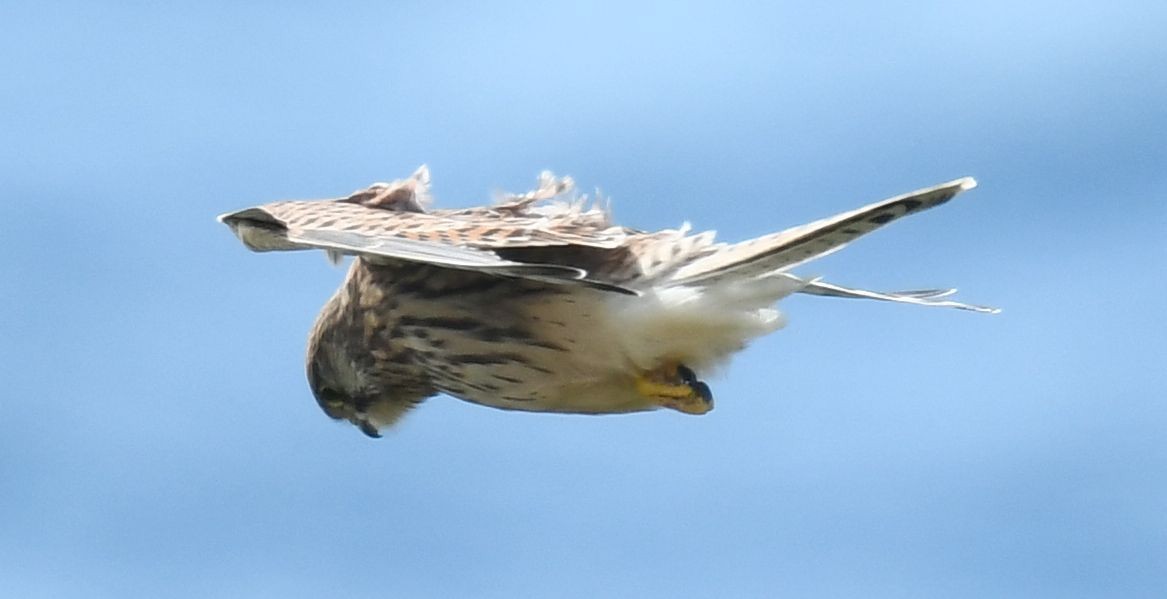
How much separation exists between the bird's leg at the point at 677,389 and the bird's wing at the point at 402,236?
20.3 inches

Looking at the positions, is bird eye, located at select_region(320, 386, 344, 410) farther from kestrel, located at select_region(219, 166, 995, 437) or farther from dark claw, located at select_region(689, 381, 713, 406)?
dark claw, located at select_region(689, 381, 713, 406)

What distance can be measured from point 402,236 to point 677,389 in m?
1.00

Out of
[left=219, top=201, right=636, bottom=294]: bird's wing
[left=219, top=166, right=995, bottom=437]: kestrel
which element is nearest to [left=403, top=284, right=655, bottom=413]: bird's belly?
[left=219, top=166, right=995, bottom=437]: kestrel

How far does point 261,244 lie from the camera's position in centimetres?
663

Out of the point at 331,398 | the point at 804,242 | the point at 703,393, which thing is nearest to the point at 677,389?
the point at 703,393

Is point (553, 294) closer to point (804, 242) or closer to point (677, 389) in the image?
point (677, 389)

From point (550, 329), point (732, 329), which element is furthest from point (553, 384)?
point (732, 329)

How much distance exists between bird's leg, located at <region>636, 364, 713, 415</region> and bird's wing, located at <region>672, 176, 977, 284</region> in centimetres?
36

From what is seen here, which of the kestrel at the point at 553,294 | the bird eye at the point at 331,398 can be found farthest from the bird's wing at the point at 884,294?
the bird eye at the point at 331,398

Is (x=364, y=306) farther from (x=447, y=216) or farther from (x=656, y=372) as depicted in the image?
(x=656, y=372)

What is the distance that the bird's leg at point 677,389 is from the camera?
645cm

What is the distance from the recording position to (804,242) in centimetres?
577

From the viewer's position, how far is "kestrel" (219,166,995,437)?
608 cm

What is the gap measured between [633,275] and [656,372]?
35 cm
